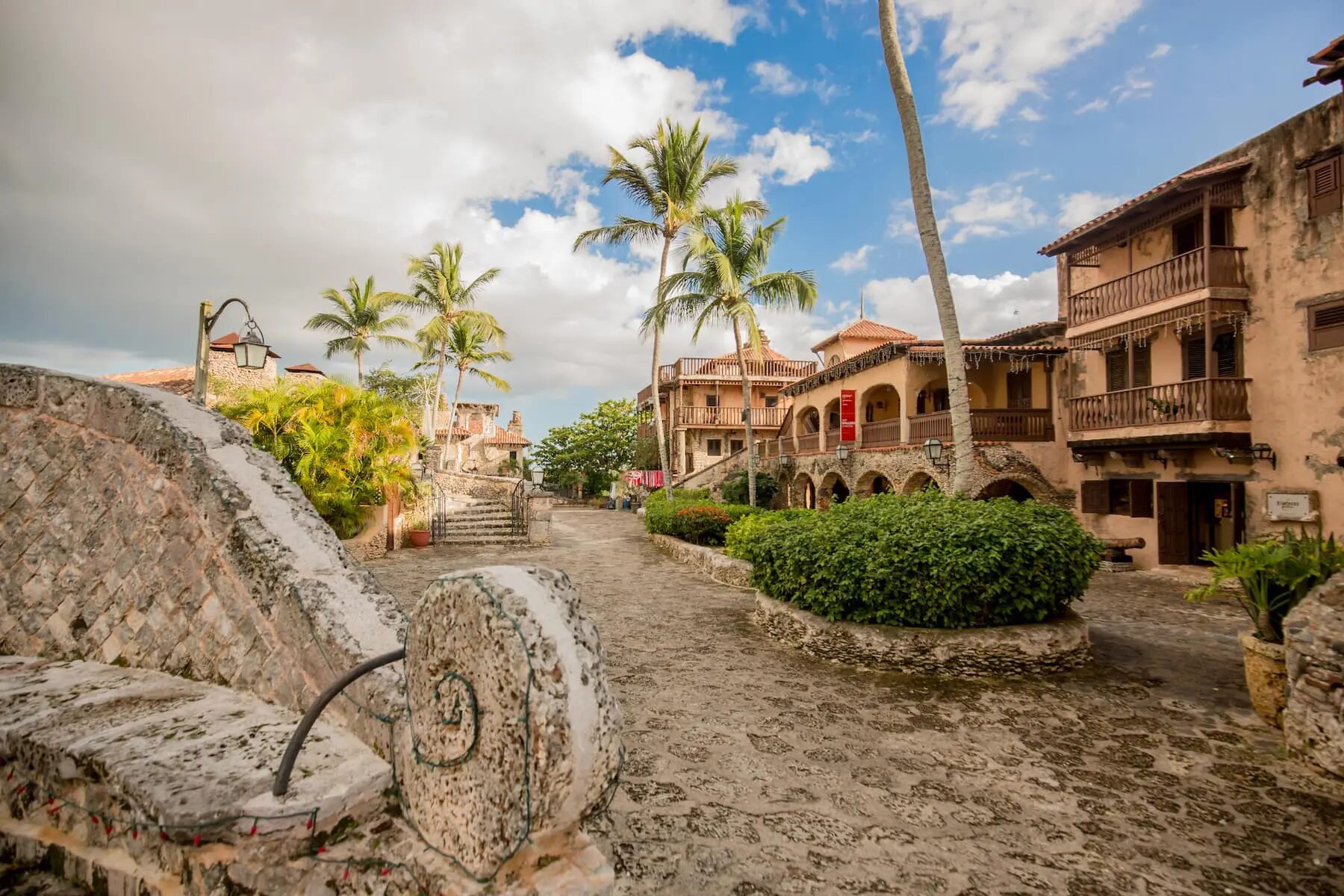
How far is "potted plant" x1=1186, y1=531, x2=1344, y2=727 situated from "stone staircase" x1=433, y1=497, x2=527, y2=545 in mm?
15518

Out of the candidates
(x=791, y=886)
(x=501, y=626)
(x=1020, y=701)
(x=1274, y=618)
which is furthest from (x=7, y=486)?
(x=1274, y=618)

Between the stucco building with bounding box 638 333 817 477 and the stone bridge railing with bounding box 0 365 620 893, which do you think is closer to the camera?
the stone bridge railing with bounding box 0 365 620 893

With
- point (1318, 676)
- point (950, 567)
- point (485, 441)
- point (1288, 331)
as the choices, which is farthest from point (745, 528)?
point (485, 441)

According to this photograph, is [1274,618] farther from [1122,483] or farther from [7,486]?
[1122,483]

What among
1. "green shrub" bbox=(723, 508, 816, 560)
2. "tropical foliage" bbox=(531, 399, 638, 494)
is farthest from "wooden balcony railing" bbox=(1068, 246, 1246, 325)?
"tropical foliage" bbox=(531, 399, 638, 494)

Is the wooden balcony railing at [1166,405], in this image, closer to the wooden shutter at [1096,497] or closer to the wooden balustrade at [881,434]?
the wooden shutter at [1096,497]

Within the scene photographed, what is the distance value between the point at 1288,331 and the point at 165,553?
16014mm

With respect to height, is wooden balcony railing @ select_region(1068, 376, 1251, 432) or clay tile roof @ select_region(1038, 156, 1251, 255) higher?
clay tile roof @ select_region(1038, 156, 1251, 255)

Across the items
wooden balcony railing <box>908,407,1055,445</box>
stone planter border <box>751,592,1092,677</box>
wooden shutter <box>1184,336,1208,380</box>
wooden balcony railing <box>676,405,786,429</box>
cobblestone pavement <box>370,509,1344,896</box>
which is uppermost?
wooden balcony railing <box>676,405,786,429</box>

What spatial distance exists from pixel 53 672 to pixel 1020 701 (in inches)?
256

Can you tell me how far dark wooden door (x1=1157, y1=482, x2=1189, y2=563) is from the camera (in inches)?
523

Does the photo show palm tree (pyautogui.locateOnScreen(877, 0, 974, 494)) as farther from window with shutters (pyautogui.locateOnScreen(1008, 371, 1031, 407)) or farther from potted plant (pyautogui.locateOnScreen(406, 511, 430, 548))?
potted plant (pyautogui.locateOnScreen(406, 511, 430, 548))

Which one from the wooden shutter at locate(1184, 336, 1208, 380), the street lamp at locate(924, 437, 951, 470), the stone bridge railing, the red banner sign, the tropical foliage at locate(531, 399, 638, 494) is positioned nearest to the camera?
the stone bridge railing

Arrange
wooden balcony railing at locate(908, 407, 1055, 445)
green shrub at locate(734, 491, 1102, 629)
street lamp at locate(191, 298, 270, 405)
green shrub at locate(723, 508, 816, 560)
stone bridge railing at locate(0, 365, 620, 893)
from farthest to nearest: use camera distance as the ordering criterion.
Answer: wooden balcony railing at locate(908, 407, 1055, 445)
green shrub at locate(723, 508, 816, 560)
street lamp at locate(191, 298, 270, 405)
green shrub at locate(734, 491, 1102, 629)
stone bridge railing at locate(0, 365, 620, 893)
